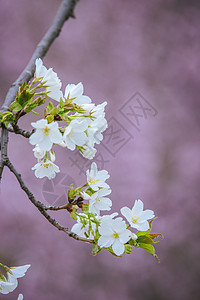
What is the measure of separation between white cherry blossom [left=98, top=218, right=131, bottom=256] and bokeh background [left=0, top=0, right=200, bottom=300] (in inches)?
27.7

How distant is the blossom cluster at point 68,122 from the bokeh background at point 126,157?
0.70 meters

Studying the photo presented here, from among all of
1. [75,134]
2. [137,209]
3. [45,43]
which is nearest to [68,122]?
[75,134]

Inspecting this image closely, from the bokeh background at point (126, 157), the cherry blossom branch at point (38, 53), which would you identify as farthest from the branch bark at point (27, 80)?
the bokeh background at point (126, 157)

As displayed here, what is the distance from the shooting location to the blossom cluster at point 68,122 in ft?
1.18

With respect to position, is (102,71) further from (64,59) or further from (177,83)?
(177,83)

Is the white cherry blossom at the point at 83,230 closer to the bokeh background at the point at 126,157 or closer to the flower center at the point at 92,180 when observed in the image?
the flower center at the point at 92,180

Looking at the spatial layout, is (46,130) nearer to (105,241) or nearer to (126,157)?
(105,241)

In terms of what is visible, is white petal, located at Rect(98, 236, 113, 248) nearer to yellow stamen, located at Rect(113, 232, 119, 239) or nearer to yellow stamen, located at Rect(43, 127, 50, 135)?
yellow stamen, located at Rect(113, 232, 119, 239)

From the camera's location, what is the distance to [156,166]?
4.48ft

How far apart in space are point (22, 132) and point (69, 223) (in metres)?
0.80

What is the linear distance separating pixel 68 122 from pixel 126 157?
3.26 ft

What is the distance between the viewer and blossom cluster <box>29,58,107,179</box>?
0.36 metres

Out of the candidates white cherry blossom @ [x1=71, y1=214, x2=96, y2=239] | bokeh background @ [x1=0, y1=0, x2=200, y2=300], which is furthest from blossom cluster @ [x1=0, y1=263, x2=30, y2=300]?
bokeh background @ [x1=0, y1=0, x2=200, y2=300]

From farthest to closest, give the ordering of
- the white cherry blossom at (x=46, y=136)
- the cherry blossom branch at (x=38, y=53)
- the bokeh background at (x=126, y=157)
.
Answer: the bokeh background at (x=126, y=157) → the cherry blossom branch at (x=38, y=53) → the white cherry blossom at (x=46, y=136)
